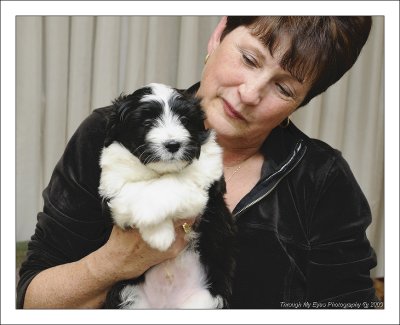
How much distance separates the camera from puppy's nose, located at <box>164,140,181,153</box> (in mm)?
1631

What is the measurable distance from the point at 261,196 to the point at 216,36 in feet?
2.40

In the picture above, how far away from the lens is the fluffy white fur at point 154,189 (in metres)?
1.67

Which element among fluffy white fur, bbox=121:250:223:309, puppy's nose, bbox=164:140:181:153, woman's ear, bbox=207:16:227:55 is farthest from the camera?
woman's ear, bbox=207:16:227:55

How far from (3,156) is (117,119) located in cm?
67

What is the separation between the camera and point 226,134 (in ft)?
6.51

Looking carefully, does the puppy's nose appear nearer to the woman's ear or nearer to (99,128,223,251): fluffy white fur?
(99,128,223,251): fluffy white fur

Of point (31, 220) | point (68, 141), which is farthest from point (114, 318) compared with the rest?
point (68, 141)

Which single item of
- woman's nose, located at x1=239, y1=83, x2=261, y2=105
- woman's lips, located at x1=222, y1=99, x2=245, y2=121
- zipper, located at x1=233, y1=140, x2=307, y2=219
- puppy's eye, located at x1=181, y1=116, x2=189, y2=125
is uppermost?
woman's nose, located at x1=239, y1=83, x2=261, y2=105

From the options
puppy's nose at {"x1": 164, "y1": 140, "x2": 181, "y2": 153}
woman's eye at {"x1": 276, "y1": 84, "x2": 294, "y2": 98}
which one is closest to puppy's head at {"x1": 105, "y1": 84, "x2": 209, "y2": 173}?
puppy's nose at {"x1": 164, "y1": 140, "x2": 181, "y2": 153}

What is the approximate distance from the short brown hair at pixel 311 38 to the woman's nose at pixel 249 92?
0.15 metres

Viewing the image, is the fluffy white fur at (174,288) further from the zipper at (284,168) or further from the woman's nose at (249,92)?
the woman's nose at (249,92)

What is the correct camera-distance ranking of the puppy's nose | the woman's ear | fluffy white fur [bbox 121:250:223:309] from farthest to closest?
the woman's ear, fluffy white fur [bbox 121:250:223:309], the puppy's nose

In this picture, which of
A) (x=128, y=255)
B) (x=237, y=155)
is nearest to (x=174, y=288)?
(x=128, y=255)

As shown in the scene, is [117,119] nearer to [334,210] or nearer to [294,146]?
[294,146]
